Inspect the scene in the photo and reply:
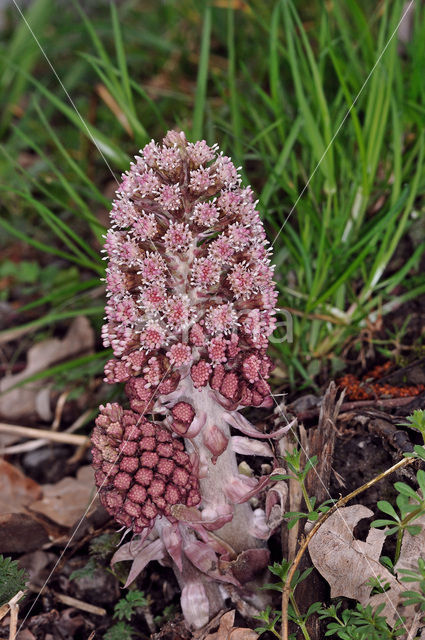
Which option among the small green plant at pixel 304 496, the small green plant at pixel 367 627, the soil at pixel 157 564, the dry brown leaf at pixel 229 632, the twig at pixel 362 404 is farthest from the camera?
the twig at pixel 362 404

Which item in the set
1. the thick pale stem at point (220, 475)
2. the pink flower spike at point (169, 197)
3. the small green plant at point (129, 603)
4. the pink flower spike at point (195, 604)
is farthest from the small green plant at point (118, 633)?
the pink flower spike at point (169, 197)

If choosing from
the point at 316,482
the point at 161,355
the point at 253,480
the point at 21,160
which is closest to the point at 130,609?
the point at 253,480

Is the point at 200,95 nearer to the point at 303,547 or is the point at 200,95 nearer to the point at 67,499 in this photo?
the point at 67,499

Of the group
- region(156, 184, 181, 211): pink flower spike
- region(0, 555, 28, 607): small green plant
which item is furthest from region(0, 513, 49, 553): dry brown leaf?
region(156, 184, 181, 211): pink flower spike

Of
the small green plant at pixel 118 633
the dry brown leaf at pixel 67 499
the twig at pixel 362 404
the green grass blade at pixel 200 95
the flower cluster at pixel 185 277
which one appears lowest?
the small green plant at pixel 118 633

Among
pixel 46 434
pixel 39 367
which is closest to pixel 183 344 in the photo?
pixel 46 434

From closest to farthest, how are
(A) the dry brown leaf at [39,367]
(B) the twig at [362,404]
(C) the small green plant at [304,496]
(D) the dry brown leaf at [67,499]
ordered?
(C) the small green plant at [304,496] < (B) the twig at [362,404] < (D) the dry brown leaf at [67,499] < (A) the dry brown leaf at [39,367]

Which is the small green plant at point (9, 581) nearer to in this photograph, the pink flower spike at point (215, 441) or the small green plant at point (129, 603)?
the small green plant at point (129, 603)

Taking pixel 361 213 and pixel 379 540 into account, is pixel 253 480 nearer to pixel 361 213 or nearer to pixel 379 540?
pixel 379 540
